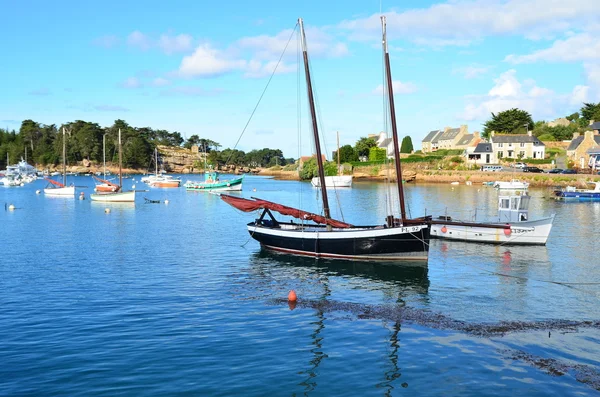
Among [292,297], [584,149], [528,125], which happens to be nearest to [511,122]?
[528,125]

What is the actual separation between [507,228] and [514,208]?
105 inches

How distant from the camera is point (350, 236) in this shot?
116ft

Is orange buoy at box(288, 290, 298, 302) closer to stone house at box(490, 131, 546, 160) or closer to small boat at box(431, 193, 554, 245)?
small boat at box(431, 193, 554, 245)

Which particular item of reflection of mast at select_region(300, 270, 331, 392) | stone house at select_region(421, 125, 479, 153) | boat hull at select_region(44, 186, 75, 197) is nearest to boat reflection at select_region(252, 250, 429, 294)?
reflection of mast at select_region(300, 270, 331, 392)

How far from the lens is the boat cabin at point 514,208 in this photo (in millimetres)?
43750

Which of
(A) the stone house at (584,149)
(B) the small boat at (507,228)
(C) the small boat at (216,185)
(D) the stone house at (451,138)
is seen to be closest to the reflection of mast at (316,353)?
(B) the small boat at (507,228)

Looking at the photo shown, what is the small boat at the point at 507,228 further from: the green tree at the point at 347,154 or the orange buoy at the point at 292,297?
the green tree at the point at 347,154

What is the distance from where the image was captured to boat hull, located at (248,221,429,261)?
33.9 metres

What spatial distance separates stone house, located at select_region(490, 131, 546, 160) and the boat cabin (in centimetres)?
10917

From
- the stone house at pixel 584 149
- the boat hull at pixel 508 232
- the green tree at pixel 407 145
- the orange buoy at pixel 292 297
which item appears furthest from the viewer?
the green tree at pixel 407 145

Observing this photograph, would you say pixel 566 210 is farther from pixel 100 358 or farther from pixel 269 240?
pixel 100 358

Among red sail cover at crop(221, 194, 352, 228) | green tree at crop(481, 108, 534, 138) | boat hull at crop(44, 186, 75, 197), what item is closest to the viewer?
red sail cover at crop(221, 194, 352, 228)

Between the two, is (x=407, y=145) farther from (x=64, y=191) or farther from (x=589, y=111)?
(x=64, y=191)

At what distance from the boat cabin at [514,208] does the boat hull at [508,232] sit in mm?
1643
